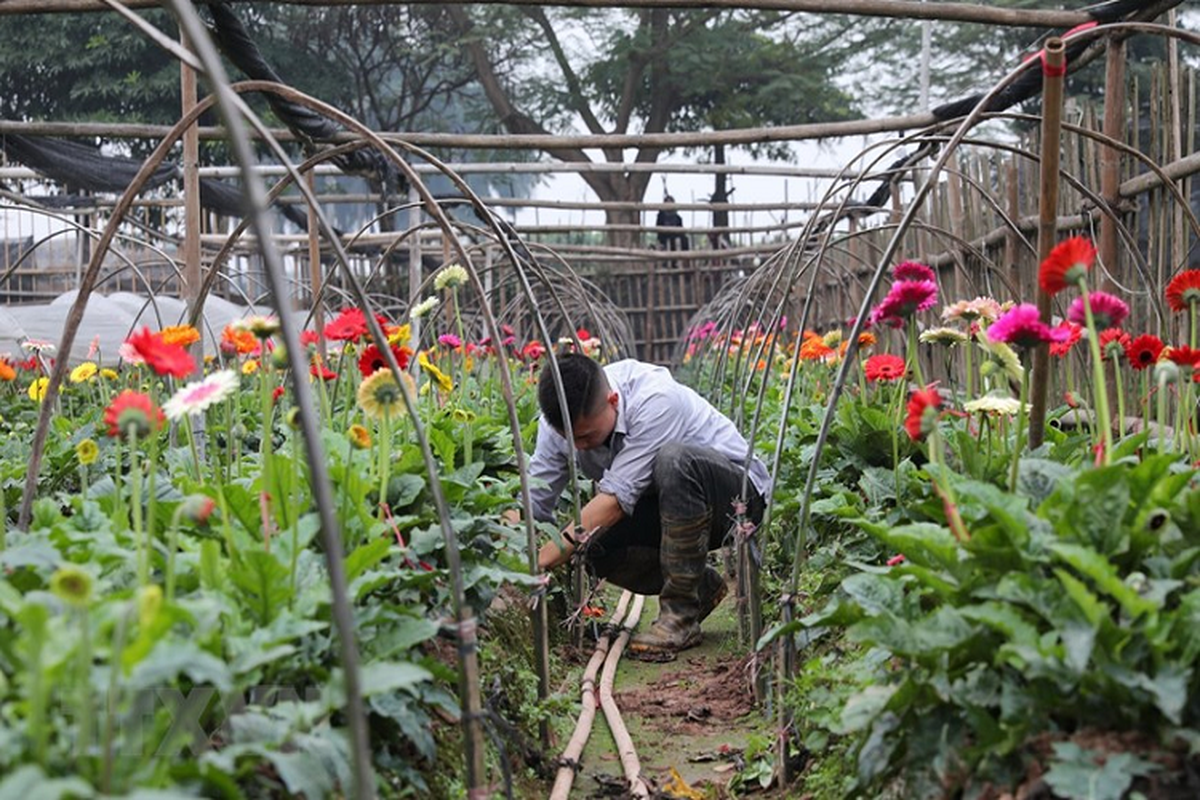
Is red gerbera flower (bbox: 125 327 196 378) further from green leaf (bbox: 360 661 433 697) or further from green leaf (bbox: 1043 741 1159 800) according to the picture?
green leaf (bbox: 1043 741 1159 800)

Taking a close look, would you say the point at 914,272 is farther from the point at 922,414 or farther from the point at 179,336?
the point at 179,336

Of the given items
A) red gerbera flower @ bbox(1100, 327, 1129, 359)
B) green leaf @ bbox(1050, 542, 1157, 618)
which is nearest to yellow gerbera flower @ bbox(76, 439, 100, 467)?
green leaf @ bbox(1050, 542, 1157, 618)

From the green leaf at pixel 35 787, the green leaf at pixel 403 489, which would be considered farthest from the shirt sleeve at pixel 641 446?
the green leaf at pixel 35 787

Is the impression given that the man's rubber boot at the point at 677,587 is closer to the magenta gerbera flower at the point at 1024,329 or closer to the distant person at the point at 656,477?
the distant person at the point at 656,477

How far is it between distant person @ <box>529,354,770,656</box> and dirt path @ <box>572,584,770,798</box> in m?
0.16

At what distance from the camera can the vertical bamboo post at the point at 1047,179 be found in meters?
2.41

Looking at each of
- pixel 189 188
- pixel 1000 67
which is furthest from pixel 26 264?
pixel 1000 67

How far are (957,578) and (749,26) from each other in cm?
1838

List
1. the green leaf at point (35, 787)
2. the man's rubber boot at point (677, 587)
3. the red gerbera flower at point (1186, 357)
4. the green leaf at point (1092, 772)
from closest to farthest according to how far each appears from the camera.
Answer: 1. the green leaf at point (35, 787)
2. the green leaf at point (1092, 772)
3. the red gerbera flower at point (1186, 357)
4. the man's rubber boot at point (677, 587)

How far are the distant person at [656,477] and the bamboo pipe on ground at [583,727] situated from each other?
0.17 m

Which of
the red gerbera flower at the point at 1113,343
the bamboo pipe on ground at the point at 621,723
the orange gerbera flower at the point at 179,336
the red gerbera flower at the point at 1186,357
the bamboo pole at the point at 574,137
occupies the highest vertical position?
the bamboo pole at the point at 574,137

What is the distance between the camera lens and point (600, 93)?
2011cm

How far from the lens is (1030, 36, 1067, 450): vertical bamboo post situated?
241 cm

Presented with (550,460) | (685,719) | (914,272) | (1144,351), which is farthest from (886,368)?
(550,460)
